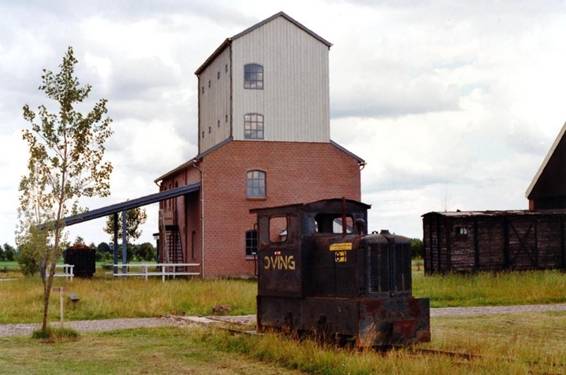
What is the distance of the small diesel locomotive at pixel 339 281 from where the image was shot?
44.3 ft

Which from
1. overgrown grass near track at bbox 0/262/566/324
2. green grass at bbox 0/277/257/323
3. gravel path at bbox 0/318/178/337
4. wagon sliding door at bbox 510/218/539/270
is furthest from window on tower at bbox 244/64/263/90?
gravel path at bbox 0/318/178/337

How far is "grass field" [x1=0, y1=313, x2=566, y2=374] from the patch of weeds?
23 centimetres

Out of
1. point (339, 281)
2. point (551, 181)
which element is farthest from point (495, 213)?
point (339, 281)

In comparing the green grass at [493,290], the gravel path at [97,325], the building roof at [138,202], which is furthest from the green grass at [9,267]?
the gravel path at [97,325]

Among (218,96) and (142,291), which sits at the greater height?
(218,96)

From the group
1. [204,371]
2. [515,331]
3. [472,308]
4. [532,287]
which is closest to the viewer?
[204,371]

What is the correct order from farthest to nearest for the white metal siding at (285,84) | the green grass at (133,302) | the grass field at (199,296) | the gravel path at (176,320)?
the white metal siding at (285,84) → the grass field at (199,296) → the green grass at (133,302) → the gravel path at (176,320)

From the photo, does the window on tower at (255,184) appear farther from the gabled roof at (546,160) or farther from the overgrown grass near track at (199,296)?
the gabled roof at (546,160)

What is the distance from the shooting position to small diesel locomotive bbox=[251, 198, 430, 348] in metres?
13.5

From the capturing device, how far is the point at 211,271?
1438 inches

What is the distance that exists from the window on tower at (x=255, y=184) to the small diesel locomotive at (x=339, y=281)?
71.8ft

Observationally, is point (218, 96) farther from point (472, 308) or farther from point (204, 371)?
point (204, 371)

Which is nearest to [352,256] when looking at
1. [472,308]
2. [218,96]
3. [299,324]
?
[299,324]

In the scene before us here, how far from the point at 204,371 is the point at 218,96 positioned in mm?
29113
